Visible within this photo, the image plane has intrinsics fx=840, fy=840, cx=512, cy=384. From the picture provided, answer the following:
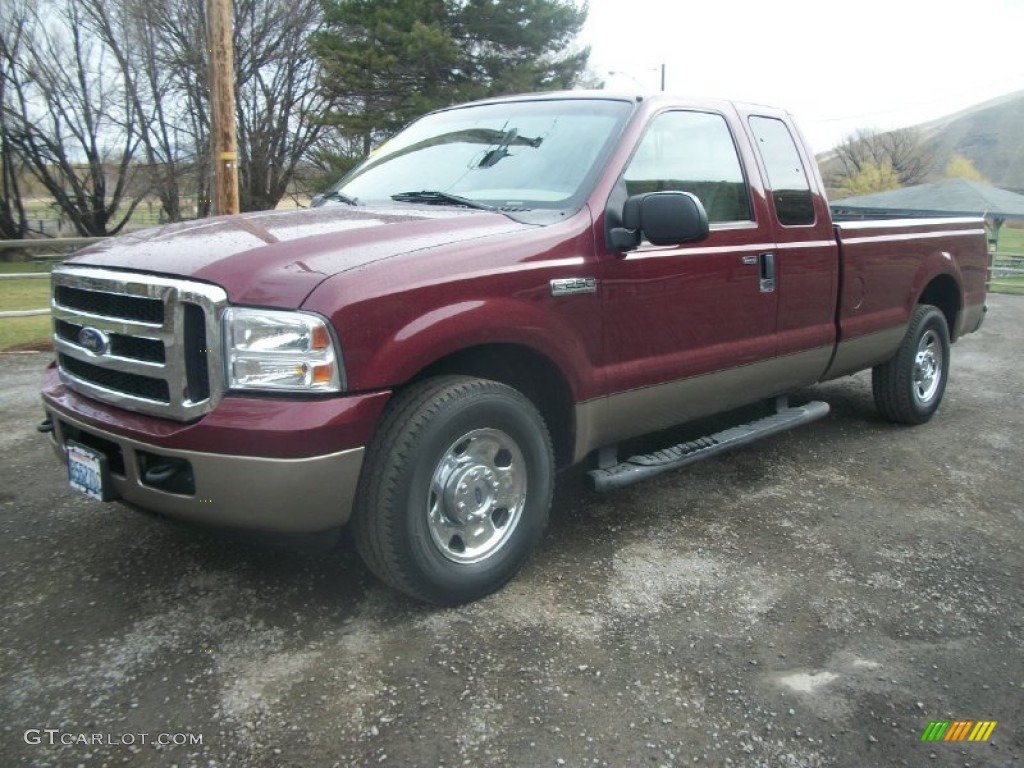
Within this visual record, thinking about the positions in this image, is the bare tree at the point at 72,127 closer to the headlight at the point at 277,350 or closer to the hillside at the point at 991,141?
the headlight at the point at 277,350

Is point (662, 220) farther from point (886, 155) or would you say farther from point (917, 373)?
point (886, 155)

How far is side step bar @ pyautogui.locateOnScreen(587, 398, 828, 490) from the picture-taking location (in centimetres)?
361

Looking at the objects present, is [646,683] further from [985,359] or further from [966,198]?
[966,198]

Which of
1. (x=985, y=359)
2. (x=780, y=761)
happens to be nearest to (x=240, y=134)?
(x=985, y=359)

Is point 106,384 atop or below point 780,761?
atop

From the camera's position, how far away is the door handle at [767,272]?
418 centimetres

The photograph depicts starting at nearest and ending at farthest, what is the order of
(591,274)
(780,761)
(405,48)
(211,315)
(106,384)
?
(780,761), (211,315), (106,384), (591,274), (405,48)

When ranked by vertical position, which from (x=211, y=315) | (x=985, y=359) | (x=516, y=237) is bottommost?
(x=985, y=359)

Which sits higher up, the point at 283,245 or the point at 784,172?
the point at 784,172

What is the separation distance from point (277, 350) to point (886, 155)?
264 ft

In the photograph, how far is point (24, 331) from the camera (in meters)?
9.51

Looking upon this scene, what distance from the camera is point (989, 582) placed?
3412 mm

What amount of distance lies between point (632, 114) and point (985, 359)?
649cm

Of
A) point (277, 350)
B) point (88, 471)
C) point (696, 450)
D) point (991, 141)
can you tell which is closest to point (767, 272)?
point (696, 450)
